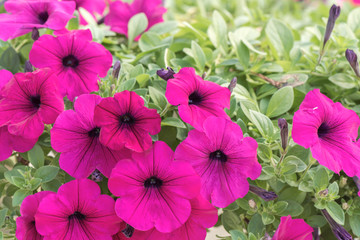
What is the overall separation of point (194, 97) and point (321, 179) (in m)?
0.23

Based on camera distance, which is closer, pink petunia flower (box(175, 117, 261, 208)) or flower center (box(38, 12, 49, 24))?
pink petunia flower (box(175, 117, 261, 208))

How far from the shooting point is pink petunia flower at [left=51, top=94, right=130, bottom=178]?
0.61 meters

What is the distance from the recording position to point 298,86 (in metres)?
0.85

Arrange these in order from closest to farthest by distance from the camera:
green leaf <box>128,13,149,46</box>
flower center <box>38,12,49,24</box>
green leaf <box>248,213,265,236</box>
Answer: green leaf <box>248,213,265,236</box> < flower center <box>38,12,49,24</box> < green leaf <box>128,13,149,46</box>

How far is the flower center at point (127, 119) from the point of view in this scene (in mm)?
600

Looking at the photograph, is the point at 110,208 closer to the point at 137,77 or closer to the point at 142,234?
the point at 142,234

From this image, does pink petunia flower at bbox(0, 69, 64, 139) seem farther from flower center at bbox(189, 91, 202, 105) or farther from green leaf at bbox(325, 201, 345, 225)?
green leaf at bbox(325, 201, 345, 225)

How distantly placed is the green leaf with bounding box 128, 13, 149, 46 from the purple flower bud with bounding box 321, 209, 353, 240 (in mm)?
515

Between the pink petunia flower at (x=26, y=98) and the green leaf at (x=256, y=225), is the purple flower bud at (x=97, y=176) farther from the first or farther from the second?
the green leaf at (x=256, y=225)

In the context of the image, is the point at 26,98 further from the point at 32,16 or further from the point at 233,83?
the point at 233,83

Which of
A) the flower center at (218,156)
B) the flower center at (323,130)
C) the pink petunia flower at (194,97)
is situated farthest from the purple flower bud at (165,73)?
the flower center at (323,130)

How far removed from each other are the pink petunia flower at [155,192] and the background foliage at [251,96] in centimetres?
9

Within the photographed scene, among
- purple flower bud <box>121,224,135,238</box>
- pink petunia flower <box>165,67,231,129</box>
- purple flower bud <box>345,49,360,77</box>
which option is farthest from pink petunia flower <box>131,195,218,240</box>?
purple flower bud <box>345,49,360,77</box>

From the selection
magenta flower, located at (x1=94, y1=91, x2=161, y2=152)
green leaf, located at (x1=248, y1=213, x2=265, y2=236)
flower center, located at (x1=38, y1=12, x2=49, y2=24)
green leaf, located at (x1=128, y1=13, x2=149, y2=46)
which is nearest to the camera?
magenta flower, located at (x1=94, y1=91, x2=161, y2=152)
